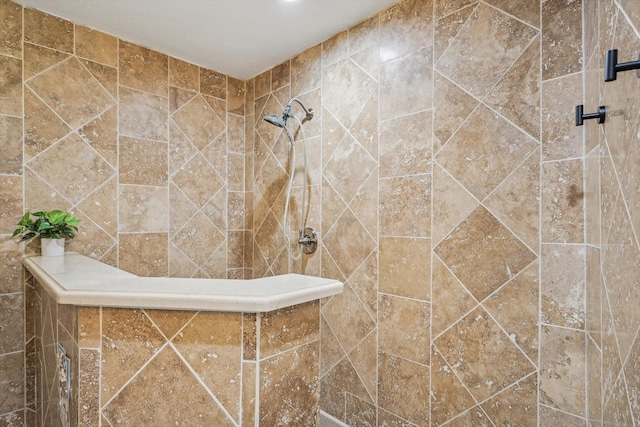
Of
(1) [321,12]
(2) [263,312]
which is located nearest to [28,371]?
A: (2) [263,312]

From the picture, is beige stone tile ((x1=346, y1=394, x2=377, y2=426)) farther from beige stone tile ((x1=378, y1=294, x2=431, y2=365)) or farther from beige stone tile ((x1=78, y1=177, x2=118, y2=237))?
beige stone tile ((x1=78, y1=177, x2=118, y2=237))

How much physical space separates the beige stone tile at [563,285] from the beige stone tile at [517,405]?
251 millimetres

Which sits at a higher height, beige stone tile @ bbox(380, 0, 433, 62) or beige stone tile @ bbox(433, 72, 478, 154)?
beige stone tile @ bbox(380, 0, 433, 62)

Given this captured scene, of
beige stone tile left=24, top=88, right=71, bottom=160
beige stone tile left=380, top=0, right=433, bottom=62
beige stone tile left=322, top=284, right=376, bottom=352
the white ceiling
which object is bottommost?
beige stone tile left=322, top=284, right=376, bottom=352

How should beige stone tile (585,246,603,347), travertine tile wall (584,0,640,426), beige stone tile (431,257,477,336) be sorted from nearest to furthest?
travertine tile wall (584,0,640,426) → beige stone tile (585,246,603,347) → beige stone tile (431,257,477,336)

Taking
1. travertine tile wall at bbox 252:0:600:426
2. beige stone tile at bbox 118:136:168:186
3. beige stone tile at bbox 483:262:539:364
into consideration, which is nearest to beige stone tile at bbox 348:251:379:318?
travertine tile wall at bbox 252:0:600:426

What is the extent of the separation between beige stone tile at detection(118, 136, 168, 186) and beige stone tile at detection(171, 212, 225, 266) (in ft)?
1.15

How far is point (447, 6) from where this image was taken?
1.42 metres

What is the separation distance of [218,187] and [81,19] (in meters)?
1.27

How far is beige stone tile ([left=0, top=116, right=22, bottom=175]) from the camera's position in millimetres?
1617

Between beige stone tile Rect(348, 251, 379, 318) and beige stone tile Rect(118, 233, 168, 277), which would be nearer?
beige stone tile Rect(348, 251, 379, 318)

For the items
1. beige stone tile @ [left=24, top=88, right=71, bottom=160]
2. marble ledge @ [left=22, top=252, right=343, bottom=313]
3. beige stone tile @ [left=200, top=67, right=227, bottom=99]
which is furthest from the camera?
beige stone tile @ [left=200, top=67, right=227, bottom=99]

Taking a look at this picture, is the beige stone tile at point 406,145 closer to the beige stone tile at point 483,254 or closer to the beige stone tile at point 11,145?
the beige stone tile at point 483,254

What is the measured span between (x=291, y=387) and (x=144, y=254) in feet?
5.34
